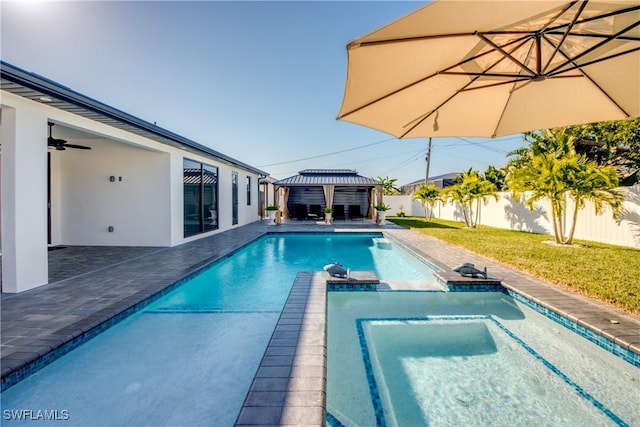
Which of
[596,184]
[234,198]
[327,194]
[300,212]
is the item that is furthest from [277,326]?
[300,212]

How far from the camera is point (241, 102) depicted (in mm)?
18938

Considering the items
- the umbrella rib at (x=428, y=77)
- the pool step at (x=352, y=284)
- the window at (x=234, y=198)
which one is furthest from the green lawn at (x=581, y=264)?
the window at (x=234, y=198)

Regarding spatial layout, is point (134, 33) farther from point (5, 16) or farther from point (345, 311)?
point (345, 311)

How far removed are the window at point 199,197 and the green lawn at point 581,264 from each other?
942 cm

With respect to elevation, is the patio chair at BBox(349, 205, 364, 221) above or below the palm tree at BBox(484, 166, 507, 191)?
below

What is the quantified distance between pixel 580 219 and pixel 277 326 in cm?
1269

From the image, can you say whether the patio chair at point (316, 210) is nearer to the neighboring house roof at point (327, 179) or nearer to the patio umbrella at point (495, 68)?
the neighboring house roof at point (327, 179)

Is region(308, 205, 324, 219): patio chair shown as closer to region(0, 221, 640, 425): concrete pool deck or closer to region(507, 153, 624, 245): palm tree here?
region(0, 221, 640, 425): concrete pool deck

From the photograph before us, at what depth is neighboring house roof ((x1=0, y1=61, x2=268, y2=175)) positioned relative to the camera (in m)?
3.97

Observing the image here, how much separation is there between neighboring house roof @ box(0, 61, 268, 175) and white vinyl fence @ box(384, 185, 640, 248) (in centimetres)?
1400

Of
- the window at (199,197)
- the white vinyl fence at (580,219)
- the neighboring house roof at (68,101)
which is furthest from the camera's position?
the window at (199,197)

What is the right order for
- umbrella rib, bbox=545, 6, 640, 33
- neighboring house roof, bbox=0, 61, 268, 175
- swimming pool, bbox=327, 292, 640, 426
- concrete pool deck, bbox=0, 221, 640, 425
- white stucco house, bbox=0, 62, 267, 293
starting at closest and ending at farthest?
concrete pool deck, bbox=0, 221, 640, 425 → umbrella rib, bbox=545, 6, 640, 33 → swimming pool, bbox=327, 292, 640, 426 → neighboring house roof, bbox=0, 61, 268, 175 → white stucco house, bbox=0, 62, 267, 293

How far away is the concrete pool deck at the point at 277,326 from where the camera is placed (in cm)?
230

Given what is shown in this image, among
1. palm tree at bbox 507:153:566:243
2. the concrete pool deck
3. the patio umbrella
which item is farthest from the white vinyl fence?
the patio umbrella
